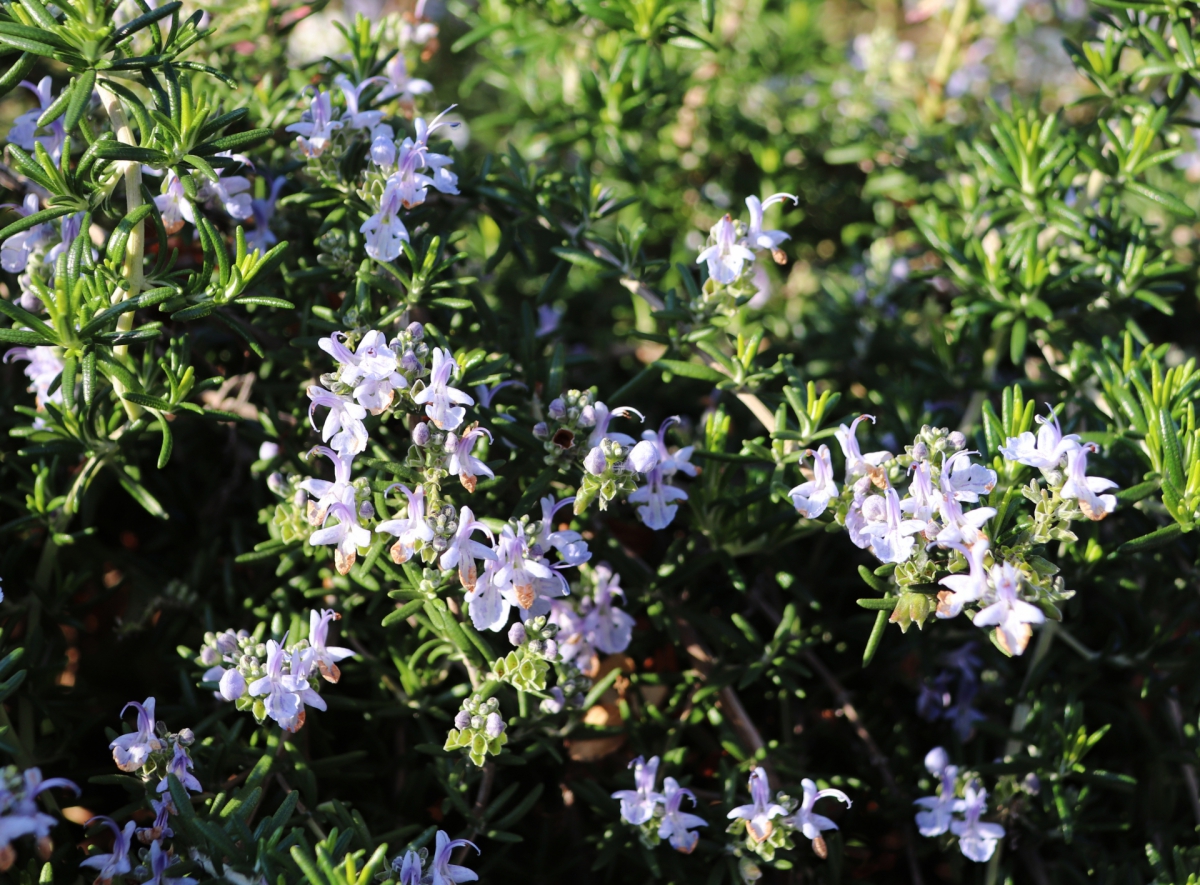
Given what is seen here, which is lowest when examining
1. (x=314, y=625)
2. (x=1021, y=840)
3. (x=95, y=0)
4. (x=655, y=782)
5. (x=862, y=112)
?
(x=1021, y=840)

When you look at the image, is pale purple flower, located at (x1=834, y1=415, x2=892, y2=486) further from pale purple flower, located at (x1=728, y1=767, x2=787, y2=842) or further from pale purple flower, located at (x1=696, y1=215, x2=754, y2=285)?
pale purple flower, located at (x1=728, y1=767, x2=787, y2=842)

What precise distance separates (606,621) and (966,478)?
25.5 inches

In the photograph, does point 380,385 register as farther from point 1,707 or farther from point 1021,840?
point 1021,840

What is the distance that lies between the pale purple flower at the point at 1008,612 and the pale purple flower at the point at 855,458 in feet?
0.76

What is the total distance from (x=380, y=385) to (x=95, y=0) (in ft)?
2.23

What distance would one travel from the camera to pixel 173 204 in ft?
4.91

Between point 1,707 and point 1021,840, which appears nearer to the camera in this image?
point 1,707

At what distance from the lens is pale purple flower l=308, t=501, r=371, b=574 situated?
133 cm

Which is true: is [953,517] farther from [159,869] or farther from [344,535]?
[159,869]

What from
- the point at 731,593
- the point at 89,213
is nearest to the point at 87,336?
the point at 89,213

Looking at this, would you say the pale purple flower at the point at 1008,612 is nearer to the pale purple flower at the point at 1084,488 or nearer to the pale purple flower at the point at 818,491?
the pale purple flower at the point at 1084,488

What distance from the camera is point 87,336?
4.36 feet

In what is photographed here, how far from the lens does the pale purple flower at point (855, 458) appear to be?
1.39 metres

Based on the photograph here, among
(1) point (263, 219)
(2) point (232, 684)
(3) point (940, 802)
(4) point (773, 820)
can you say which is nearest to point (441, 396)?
(2) point (232, 684)
